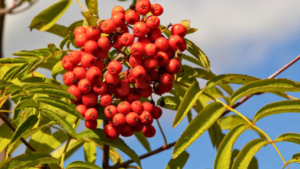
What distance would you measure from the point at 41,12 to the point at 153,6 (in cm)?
70

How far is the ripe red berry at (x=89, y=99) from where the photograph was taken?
5.37ft

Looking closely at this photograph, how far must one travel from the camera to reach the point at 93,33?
168 centimetres

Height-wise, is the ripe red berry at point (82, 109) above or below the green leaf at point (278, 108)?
below

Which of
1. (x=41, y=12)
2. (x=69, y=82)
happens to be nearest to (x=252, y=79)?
(x=69, y=82)

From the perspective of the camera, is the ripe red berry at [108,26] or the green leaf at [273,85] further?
the ripe red berry at [108,26]

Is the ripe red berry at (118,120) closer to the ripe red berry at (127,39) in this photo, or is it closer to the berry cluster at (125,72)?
the berry cluster at (125,72)

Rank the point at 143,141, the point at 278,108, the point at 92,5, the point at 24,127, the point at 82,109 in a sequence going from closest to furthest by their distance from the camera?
the point at 24,127 → the point at 278,108 → the point at 82,109 → the point at 92,5 → the point at 143,141

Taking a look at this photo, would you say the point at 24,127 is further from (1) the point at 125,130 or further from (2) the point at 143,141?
(2) the point at 143,141

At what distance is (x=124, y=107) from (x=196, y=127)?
0.36m

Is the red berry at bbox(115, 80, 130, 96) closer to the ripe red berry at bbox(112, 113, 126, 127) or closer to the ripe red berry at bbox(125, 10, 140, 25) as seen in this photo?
the ripe red berry at bbox(112, 113, 126, 127)

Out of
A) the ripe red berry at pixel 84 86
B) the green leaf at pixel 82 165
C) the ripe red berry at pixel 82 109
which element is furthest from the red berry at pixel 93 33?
the green leaf at pixel 82 165

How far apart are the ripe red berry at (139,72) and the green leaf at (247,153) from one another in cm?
54

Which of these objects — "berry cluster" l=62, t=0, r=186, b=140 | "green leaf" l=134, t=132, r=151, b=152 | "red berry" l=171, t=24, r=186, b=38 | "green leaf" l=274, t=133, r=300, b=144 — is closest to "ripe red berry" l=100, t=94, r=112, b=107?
"berry cluster" l=62, t=0, r=186, b=140

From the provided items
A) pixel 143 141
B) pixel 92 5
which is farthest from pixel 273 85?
pixel 143 141
